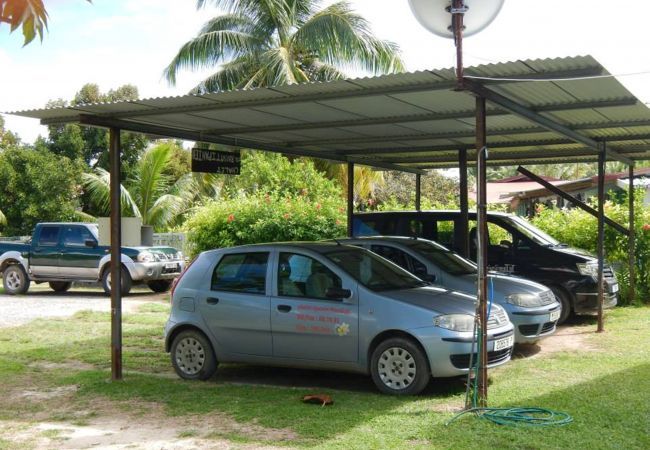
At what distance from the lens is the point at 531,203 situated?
3309 centimetres

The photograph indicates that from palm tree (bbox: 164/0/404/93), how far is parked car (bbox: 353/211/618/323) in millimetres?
12396

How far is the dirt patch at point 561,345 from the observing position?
1037 centimetres

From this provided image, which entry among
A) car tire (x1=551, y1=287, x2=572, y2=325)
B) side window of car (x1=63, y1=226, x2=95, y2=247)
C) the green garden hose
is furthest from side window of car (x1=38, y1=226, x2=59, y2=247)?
the green garden hose

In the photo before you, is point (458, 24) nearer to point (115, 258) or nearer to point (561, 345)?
point (115, 258)

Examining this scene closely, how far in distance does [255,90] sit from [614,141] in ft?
22.8

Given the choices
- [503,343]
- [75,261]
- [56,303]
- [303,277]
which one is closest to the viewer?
[503,343]

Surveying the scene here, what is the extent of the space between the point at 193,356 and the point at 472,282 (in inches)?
146

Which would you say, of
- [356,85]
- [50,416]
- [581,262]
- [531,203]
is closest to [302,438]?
[50,416]

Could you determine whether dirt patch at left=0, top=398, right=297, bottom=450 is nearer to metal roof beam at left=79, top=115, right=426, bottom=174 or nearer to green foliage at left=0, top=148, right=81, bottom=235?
metal roof beam at left=79, top=115, right=426, bottom=174

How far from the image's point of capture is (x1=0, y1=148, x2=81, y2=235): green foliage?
94.1ft

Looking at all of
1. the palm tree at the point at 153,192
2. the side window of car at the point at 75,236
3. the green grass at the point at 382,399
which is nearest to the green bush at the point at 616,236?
the green grass at the point at 382,399

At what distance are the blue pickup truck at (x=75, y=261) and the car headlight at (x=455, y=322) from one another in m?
12.5

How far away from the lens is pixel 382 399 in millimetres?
7734

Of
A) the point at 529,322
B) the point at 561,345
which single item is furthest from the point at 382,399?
the point at 561,345
